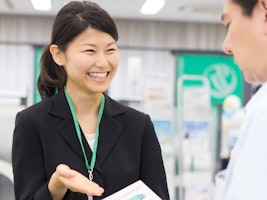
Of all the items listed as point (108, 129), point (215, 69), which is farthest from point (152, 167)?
point (215, 69)

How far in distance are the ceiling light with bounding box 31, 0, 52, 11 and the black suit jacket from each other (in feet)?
18.3

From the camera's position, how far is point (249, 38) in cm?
78

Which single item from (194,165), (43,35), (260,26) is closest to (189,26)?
(43,35)

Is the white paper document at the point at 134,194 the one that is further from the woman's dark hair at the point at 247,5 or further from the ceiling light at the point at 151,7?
the ceiling light at the point at 151,7

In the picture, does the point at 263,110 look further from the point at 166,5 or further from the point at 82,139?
the point at 166,5

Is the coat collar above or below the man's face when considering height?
below

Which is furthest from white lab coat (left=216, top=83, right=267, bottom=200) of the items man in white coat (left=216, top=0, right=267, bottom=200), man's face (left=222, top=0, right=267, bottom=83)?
man's face (left=222, top=0, right=267, bottom=83)

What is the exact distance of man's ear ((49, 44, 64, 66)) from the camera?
1323 millimetres

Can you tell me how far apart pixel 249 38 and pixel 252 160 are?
229 millimetres

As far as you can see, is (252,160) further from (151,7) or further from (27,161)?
(151,7)

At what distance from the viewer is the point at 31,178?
4.02ft

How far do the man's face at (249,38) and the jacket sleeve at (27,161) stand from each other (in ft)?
2.14

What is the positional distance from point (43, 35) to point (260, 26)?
25.0ft

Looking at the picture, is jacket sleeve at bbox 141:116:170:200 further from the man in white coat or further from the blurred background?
the blurred background
